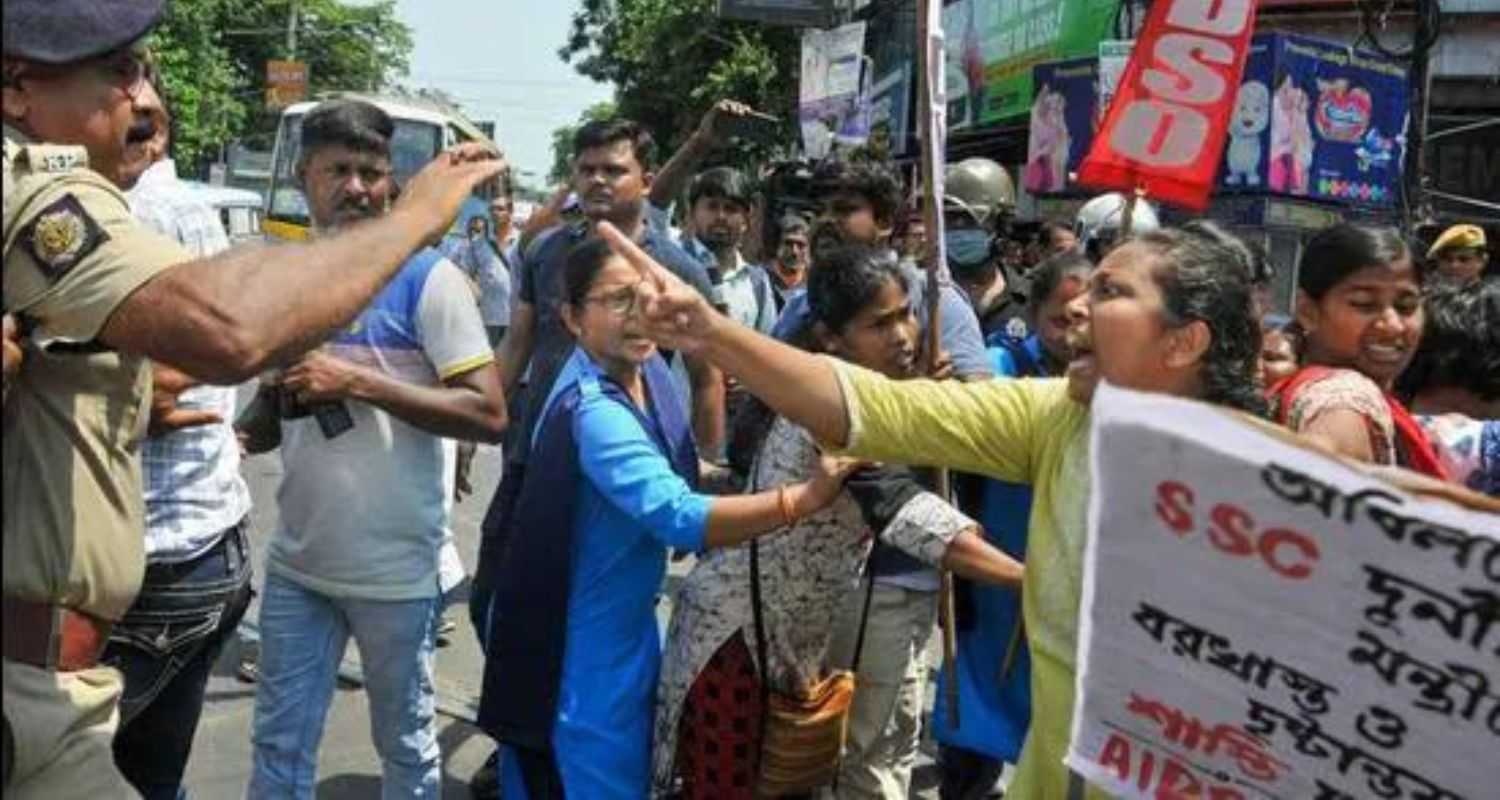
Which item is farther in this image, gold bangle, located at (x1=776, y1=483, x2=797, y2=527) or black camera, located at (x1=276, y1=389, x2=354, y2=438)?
black camera, located at (x1=276, y1=389, x2=354, y2=438)

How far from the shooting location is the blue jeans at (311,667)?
3039 mm

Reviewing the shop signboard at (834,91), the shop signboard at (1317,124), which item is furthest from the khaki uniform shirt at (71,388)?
the shop signboard at (834,91)

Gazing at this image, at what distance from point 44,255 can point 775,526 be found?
55.2 inches

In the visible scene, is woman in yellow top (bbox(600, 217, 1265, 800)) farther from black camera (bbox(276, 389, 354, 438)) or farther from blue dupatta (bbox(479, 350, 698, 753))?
black camera (bbox(276, 389, 354, 438))

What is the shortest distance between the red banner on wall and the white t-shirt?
157 cm

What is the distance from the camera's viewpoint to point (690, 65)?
1151 inches

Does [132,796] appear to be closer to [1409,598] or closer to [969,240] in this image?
[1409,598]

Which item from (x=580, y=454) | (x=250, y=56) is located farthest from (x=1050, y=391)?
(x=250, y=56)

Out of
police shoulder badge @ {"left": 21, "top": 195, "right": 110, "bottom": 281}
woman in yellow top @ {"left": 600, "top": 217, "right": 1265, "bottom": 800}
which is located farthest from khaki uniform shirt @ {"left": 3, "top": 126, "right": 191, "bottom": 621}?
woman in yellow top @ {"left": 600, "top": 217, "right": 1265, "bottom": 800}

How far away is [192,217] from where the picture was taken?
296cm

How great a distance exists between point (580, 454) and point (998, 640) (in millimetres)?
1338

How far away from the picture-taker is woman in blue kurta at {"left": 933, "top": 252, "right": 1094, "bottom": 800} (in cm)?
345

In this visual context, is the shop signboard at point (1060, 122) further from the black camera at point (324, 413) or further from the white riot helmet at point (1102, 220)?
the black camera at point (324, 413)

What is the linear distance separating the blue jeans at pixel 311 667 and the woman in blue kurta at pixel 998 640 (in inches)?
50.0
